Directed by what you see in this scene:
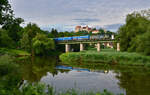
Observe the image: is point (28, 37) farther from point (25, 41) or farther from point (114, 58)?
point (114, 58)

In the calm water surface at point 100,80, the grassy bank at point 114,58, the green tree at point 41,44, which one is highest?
the green tree at point 41,44

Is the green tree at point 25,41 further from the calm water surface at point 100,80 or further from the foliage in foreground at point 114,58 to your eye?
the calm water surface at point 100,80

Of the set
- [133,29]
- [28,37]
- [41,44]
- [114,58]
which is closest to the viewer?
[114,58]

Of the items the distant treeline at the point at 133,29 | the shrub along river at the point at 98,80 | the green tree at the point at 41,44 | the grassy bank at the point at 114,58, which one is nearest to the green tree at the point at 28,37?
the green tree at the point at 41,44

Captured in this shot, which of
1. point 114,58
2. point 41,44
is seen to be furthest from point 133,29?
point 41,44

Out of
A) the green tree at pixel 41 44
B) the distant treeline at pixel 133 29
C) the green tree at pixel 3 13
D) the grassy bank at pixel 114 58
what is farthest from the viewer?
the green tree at pixel 41 44

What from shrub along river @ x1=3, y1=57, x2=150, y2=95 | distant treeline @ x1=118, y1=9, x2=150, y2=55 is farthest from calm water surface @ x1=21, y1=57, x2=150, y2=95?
distant treeline @ x1=118, y1=9, x2=150, y2=55

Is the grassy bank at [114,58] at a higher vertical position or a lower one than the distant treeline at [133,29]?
lower

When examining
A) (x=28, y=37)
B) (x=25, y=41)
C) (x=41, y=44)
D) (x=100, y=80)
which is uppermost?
(x=28, y=37)

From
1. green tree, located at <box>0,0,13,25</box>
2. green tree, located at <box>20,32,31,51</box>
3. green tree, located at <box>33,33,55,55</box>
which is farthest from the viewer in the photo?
green tree, located at <box>20,32,31,51</box>

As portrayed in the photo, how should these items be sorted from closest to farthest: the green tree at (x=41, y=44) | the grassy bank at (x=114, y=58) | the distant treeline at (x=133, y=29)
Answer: the grassy bank at (x=114, y=58) < the distant treeline at (x=133, y=29) < the green tree at (x=41, y=44)

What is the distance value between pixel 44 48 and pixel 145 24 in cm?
3738

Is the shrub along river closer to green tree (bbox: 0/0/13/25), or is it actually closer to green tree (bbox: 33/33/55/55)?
green tree (bbox: 0/0/13/25)

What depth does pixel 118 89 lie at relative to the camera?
15680 mm
